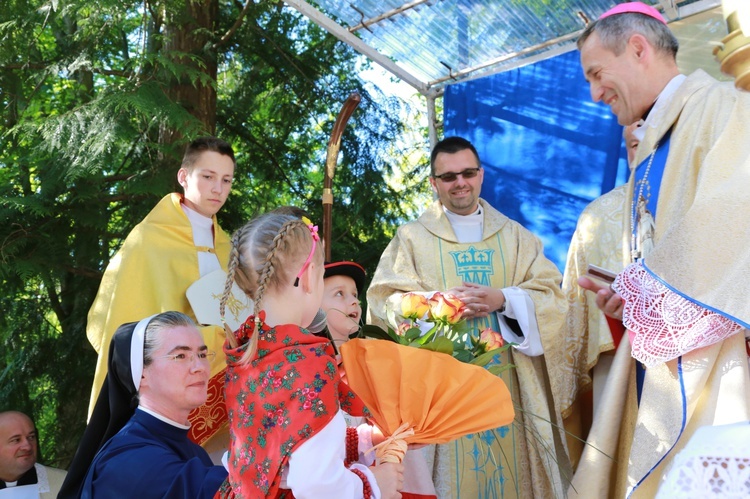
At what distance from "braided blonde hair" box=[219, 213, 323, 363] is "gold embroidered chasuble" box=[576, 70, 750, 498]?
3.67 ft

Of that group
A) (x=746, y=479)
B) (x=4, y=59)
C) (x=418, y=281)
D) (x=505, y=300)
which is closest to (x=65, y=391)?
(x=4, y=59)

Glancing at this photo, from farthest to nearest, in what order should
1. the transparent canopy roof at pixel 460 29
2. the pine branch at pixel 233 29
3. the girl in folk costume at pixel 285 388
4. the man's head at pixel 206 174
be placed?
the pine branch at pixel 233 29, the transparent canopy roof at pixel 460 29, the man's head at pixel 206 174, the girl in folk costume at pixel 285 388

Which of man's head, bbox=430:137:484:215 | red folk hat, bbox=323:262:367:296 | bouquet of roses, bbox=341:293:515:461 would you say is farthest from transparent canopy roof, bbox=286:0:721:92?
bouquet of roses, bbox=341:293:515:461

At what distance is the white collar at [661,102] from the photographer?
11.2 feet

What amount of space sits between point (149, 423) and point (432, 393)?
1.15 meters

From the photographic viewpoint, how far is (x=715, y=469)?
5.59ft

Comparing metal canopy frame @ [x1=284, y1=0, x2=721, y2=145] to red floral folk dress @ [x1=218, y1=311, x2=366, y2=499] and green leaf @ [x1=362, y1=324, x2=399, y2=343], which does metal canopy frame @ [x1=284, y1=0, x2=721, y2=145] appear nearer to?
green leaf @ [x1=362, y1=324, x2=399, y2=343]

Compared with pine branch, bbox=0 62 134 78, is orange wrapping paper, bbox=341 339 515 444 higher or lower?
lower

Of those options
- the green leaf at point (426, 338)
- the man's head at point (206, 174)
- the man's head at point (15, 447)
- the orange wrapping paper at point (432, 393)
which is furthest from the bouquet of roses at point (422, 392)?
the man's head at point (15, 447)

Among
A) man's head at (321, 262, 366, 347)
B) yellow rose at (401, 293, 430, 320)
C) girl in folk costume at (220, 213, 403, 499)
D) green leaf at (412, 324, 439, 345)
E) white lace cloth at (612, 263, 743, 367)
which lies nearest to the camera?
girl in folk costume at (220, 213, 403, 499)

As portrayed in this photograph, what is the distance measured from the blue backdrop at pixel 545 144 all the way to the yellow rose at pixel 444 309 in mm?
2920

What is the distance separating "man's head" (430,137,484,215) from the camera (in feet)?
16.3

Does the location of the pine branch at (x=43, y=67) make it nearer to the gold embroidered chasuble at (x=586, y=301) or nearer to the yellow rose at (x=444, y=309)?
the gold embroidered chasuble at (x=586, y=301)

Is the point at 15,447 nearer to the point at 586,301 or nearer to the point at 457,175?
the point at 457,175
